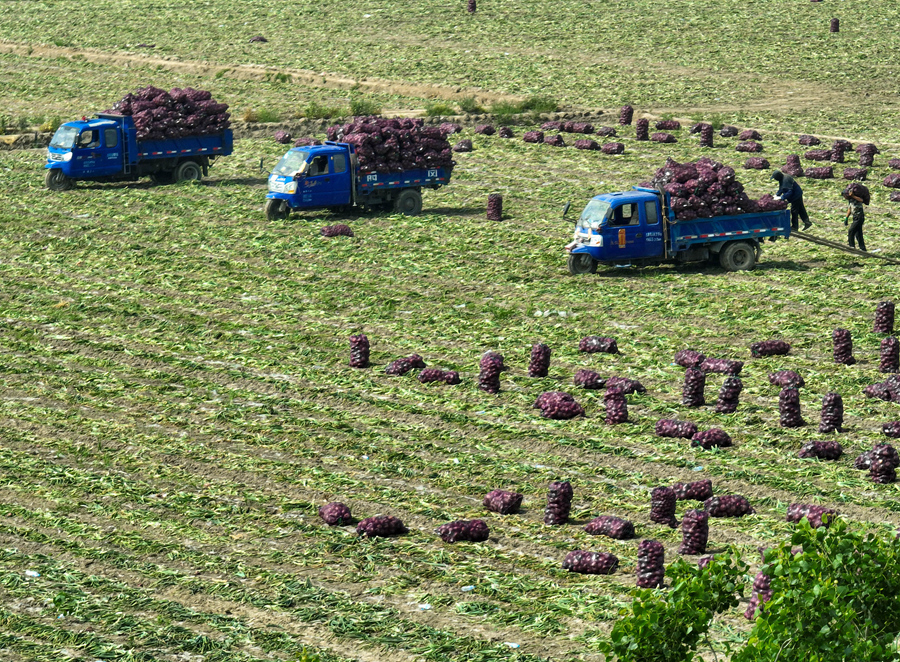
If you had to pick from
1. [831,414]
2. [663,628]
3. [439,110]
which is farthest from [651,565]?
[439,110]

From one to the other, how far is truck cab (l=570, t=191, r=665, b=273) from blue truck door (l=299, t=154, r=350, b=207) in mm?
8038

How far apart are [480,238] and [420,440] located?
13884 millimetres

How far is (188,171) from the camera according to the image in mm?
42656

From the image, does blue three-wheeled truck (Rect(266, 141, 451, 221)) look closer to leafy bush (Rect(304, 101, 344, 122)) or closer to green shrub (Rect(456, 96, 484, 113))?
leafy bush (Rect(304, 101, 344, 122))

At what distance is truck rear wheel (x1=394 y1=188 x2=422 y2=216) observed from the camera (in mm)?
37688

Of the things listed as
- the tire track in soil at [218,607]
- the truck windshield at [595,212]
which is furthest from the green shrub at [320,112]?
the tire track in soil at [218,607]

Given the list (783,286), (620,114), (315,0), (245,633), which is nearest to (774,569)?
(245,633)

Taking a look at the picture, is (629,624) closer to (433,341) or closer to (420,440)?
(420,440)

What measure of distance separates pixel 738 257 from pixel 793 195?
2657 millimetres

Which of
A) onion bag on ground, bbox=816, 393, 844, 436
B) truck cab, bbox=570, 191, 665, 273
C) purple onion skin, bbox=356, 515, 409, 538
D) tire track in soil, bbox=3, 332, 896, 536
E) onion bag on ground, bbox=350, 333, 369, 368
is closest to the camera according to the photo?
purple onion skin, bbox=356, 515, 409, 538

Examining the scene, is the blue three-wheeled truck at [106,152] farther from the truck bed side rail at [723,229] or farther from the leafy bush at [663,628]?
the leafy bush at [663,628]

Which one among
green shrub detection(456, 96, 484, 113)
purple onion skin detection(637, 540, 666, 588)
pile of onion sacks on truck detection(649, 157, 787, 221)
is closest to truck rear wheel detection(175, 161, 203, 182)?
green shrub detection(456, 96, 484, 113)

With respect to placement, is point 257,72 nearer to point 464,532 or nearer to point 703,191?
point 703,191

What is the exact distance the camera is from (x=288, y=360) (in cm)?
2583
